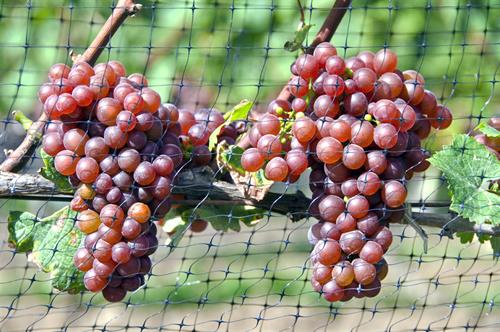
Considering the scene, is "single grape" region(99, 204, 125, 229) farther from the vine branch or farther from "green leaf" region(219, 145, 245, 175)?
the vine branch

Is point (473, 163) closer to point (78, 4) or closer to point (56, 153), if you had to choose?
point (56, 153)

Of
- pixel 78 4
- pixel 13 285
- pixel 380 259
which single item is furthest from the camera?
pixel 13 285

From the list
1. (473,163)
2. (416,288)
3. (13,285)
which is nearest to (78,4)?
(473,163)

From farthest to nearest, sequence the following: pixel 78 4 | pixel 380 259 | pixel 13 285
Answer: pixel 13 285 < pixel 78 4 < pixel 380 259

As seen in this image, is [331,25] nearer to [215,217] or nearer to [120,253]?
[215,217]

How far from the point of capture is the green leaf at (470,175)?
1076 mm

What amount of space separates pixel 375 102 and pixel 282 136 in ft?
0.39

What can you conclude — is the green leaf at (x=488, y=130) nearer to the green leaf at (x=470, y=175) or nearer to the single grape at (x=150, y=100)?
the green leaf at (x=470, y=175)

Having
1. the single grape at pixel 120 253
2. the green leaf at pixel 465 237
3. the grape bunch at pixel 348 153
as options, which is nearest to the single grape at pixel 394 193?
the grape bunch at pixel 348 153

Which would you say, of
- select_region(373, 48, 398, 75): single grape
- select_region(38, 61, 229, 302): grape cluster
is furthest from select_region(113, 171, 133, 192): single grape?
select_region(373, 48, 398, 75): single grape

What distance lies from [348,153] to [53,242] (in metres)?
0.40

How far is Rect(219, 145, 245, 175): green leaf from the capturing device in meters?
1.11

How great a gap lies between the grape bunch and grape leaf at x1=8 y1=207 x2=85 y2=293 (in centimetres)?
25

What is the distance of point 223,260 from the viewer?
3.06 metres
